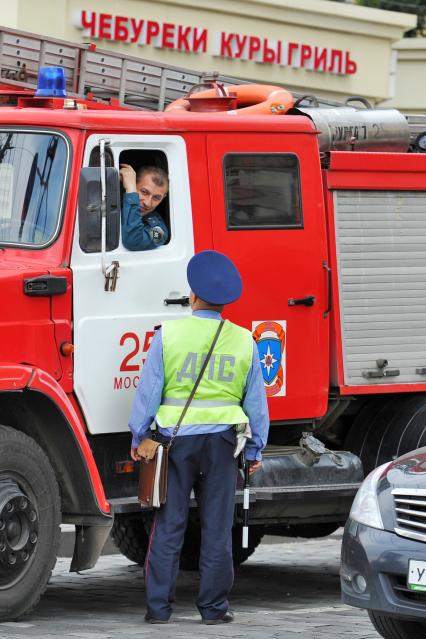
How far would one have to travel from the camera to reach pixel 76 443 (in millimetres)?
7535

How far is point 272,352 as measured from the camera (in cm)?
848

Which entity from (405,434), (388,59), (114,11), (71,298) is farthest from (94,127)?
(388,59)

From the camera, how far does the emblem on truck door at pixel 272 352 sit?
8.43 metres

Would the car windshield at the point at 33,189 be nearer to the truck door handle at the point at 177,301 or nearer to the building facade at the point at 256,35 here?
the truck door handle at the point at 177,301

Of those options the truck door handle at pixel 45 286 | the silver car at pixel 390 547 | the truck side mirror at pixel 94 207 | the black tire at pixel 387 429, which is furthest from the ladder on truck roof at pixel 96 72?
the silver car at pixel 390 547

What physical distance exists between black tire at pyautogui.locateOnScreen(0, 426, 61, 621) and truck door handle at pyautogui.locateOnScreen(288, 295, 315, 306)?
1.76m

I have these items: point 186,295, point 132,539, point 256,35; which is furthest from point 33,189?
point 256,35

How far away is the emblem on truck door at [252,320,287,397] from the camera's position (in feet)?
27.7

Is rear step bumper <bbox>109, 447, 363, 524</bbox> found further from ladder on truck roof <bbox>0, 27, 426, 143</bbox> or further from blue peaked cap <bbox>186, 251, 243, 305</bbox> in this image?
ladder on truck roof <bbox>0, 27, 426, 143</bbox>

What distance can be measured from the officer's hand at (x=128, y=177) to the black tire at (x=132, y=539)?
2719mm

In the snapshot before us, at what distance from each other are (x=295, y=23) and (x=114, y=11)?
363 cm

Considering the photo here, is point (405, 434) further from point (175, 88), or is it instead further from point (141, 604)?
point (175, 88)

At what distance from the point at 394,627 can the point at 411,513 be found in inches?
28.4

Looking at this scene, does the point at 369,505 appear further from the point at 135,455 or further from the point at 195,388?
the point at 135,455
